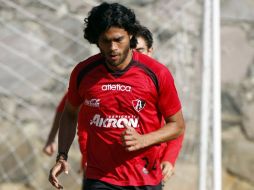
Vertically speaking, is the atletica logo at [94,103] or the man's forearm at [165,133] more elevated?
the atletica logo at [94,103]

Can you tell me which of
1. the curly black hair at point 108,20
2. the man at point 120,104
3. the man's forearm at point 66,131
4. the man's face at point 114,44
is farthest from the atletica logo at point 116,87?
the man's forearm at point 66,131

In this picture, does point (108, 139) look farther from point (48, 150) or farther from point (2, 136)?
point (2, 136)

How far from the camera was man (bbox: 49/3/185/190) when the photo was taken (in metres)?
4.54

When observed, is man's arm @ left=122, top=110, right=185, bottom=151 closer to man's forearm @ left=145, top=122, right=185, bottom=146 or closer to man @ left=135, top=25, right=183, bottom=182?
man's forearm @ left=145, top=122, right=185, bottom=146

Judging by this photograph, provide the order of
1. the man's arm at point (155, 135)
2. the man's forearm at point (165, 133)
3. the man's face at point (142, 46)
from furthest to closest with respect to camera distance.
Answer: the man's face at point (142, 46), the man's forearm at point (165, 133), the man's arm at point (155, 135)

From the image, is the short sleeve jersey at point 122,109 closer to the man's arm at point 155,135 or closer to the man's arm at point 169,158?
the man's arm at point 155,135

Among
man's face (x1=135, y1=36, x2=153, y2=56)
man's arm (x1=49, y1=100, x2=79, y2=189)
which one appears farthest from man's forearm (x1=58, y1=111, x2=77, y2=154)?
man's face (x1=135, y1=36, x2=153, y2=56)

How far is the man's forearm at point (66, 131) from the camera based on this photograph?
15.9 ft

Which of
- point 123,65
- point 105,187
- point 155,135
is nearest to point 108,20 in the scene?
point 123,65

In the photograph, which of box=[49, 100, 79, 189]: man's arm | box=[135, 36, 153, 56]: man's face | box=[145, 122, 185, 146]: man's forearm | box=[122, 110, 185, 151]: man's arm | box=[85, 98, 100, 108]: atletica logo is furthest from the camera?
box=[135, 36, 153, 56]: man's face

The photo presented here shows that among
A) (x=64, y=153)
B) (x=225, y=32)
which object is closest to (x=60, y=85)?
(x=225, y=32)

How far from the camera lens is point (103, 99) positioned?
459 centimetres

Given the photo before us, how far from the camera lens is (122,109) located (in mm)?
4562

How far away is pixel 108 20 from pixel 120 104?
0.44 meters
